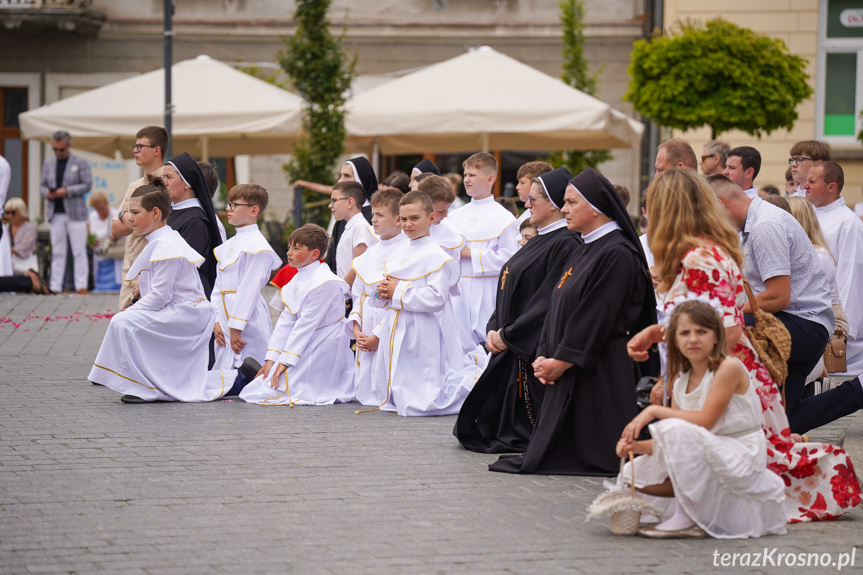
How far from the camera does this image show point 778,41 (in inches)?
703

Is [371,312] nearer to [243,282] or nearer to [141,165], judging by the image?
[243,282]

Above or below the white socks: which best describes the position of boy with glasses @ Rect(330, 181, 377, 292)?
above

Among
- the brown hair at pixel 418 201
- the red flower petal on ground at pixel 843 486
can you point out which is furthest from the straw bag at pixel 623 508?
the brown hair at pixel 418 201

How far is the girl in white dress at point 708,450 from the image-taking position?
17.4 feet

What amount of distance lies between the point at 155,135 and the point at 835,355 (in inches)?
232

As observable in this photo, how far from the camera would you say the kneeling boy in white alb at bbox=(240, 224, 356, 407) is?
9438mm

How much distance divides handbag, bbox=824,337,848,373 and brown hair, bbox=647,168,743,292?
275cm

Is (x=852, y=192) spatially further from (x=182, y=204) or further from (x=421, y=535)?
(x=421, y=535)

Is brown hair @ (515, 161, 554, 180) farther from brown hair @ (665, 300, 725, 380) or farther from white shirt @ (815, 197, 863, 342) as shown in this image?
brown hair @ (665, 300, 725, 380)

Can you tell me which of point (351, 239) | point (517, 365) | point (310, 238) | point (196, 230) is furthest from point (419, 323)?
point (196, 230)

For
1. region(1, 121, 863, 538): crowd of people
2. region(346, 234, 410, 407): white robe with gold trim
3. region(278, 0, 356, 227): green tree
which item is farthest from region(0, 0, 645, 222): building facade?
region(346, 234, 410, 407): white robe with gold trim

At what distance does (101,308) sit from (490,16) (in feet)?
41.7

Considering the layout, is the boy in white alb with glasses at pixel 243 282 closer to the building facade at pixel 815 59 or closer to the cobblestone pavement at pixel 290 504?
the cobblestone pavement at pixel 290 504

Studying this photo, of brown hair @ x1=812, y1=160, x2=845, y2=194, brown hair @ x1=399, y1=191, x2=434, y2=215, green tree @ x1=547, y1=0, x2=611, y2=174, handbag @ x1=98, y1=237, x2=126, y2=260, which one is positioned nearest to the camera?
brown hair @ x1=399, y1=191, x2=434, y2=215
